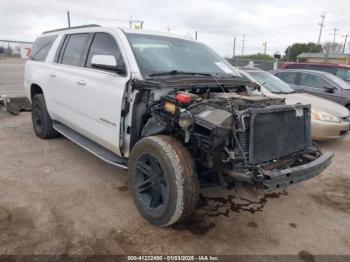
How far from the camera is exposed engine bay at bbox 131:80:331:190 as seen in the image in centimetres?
285

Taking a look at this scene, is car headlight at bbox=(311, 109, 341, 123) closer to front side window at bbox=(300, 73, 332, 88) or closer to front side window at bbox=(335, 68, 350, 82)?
front side window at bbox=(300, 73, 332, 88)

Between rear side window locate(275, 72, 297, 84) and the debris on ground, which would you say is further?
rear side window locate(275, 72, 297, 84)

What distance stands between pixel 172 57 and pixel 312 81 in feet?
19.8

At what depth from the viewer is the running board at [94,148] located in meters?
3.78

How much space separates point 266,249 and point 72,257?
173 centimetres

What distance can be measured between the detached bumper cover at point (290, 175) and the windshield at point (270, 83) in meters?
3.87

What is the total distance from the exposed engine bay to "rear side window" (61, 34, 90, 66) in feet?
4.95

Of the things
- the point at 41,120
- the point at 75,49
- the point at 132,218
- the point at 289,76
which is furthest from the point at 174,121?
the point at 289,76

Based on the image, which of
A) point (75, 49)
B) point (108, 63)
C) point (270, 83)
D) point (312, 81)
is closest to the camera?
point (108, 63)

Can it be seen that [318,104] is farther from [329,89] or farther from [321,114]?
[329,89]

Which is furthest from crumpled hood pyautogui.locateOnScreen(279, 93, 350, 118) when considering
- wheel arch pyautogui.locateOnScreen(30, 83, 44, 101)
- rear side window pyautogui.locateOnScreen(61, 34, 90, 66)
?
wheel arch pyautogui.locateOnScreen(30, 83, 44, 101)

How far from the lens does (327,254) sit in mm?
2963

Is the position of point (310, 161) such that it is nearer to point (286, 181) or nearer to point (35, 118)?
point (286, 181)

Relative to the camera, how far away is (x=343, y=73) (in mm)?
10203
